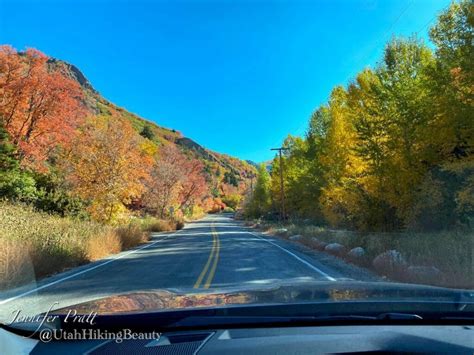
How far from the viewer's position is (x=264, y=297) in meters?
3.62

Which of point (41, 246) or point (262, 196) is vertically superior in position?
point (262, 196)

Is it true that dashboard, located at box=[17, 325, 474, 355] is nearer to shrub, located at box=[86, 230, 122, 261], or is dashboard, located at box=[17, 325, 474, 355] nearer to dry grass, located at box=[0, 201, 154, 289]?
dry grass, located at box=[0, 201, 154, 289]

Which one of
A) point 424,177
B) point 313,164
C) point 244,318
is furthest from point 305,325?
point 313,164

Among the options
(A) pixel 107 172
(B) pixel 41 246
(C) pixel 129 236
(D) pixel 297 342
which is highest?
(A) pixel 107 172

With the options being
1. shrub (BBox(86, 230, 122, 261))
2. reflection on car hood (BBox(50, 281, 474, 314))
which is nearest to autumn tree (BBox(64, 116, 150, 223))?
shrub (BBox(86, 230, 122, 261))

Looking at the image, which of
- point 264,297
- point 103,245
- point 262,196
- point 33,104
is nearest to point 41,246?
point 103,245

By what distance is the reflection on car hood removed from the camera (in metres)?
3.32

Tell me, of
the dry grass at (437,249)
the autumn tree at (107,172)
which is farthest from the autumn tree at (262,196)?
the dry grass at (437,249)

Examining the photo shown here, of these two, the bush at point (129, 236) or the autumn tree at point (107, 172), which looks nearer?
the bush at point (129, 236)

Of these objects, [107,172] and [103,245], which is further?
[107,172]

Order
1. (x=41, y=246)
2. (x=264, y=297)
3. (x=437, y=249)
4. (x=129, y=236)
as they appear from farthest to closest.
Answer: (x=129, y=236), (x=41, y=246), (x=437, y=249), (x=264, y=297)

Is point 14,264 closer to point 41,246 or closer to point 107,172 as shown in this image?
point 41,246

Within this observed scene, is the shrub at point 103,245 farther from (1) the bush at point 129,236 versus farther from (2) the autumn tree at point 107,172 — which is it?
(2) the autumn tree at point 107,172

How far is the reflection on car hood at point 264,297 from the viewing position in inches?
131
